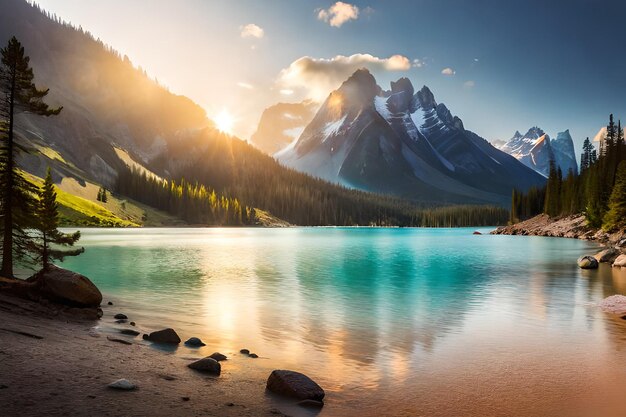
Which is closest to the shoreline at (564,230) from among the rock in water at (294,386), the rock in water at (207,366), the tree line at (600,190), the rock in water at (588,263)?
the tree line at (600,190)

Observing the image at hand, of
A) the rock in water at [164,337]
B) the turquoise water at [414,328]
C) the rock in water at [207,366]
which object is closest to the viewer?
the turquoise water at [414,328]

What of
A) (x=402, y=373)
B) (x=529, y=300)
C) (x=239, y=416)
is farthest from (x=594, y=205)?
(x=239, y=416)

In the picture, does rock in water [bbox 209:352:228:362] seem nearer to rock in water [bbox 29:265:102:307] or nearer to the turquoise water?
the turquoise water

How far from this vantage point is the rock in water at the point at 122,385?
13.8 metres

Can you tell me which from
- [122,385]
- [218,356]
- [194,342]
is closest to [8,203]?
[194,342]

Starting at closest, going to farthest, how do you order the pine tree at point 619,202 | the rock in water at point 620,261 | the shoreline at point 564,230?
1. the rock in water at point 620,261
2. the pine tree at point 619,202
3. the shoreline at point 564,230

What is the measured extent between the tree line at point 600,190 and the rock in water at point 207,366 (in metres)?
115

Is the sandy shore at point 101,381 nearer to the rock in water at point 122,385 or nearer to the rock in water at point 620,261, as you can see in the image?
the rock in water at point 122,385

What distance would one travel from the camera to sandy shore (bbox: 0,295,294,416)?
40.0 feet

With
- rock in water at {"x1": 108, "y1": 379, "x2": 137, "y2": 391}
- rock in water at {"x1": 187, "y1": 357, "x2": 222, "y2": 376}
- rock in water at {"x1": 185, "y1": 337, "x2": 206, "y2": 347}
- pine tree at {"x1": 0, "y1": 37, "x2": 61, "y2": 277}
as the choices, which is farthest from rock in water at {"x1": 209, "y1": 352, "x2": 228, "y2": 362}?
pine tree at {"x1": 0, "y1": 37, "x2": 61, "y2": 277}

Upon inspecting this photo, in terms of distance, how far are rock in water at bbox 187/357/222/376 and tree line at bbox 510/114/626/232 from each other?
114827mm

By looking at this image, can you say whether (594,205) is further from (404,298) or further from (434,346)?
(434,346)

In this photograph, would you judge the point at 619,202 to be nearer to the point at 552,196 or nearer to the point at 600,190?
the point at 600,190

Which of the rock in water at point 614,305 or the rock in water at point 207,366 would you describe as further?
the rock in water at point 614,305
